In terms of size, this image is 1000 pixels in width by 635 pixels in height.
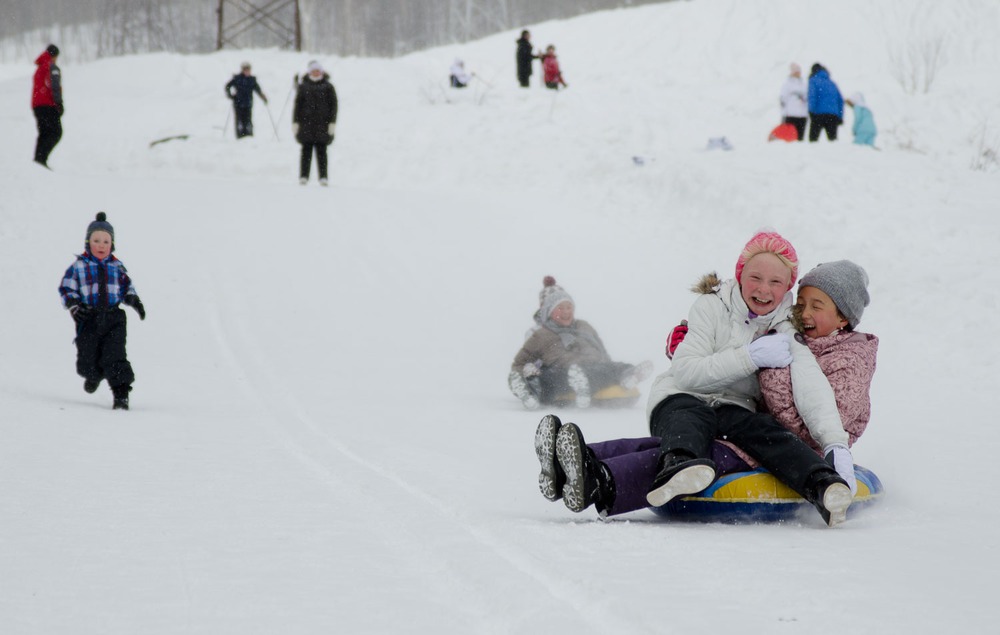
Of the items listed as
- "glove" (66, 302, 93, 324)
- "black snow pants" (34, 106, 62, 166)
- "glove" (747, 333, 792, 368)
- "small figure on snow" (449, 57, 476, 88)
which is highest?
"small figure on snow" (449, 57, 476, 88)

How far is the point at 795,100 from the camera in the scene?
17781 millimetres

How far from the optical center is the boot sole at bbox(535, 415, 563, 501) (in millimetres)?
3969

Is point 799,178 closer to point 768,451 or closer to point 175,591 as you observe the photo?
point 768,451

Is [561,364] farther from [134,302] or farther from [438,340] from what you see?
[438,340]

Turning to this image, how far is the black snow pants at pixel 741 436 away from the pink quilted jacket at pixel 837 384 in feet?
0.30

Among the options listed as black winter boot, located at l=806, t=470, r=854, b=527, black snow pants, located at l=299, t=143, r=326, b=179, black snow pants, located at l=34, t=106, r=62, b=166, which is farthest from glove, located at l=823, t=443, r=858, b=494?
black snow pants, located at l=34, t=106, r=62, b=166

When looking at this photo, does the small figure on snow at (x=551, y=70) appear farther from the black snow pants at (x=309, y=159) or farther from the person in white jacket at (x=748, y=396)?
the person in white jacket at (x=748, y=396)

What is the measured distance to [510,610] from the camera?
260 cm

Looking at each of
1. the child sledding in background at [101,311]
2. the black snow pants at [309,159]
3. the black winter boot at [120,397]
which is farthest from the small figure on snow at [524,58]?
the black winter boot at [120,397]

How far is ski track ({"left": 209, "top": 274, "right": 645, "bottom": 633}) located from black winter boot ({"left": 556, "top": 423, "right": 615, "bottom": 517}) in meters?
0.39

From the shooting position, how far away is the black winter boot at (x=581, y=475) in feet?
12.5

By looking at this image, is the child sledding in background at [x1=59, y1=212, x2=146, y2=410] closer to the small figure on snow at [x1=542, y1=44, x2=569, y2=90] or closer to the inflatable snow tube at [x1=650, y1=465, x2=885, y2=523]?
the inflatable snow tube at [x1=650, y1=465, x2=885, y2=523]

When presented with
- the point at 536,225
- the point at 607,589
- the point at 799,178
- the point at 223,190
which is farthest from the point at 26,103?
the point at 607,589

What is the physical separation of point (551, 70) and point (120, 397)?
1951 cm
